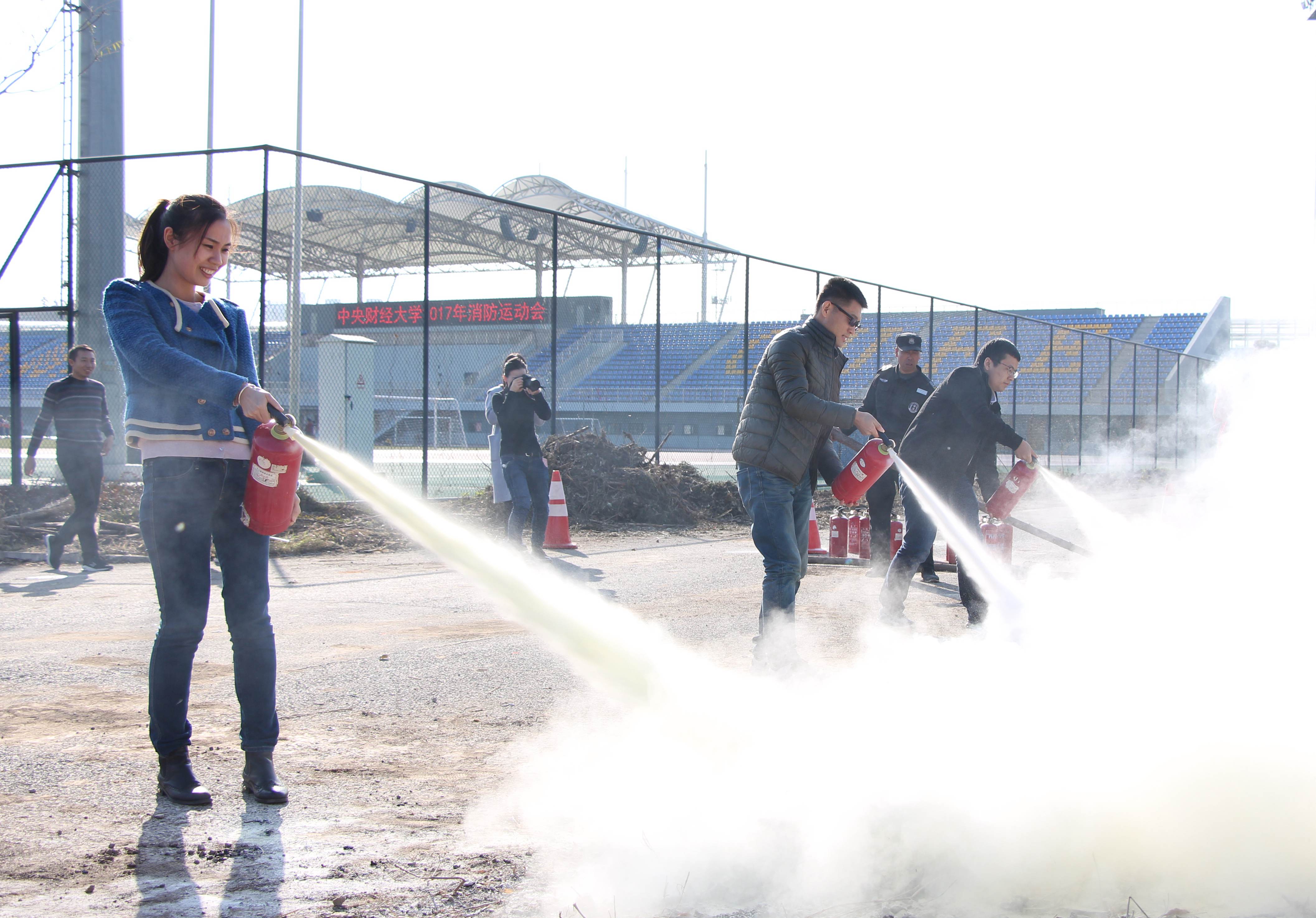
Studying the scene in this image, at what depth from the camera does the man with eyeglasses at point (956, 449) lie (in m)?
5.96

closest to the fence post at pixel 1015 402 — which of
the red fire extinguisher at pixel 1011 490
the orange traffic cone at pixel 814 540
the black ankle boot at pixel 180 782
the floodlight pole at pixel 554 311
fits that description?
the floodlight pole at pixel 554 311

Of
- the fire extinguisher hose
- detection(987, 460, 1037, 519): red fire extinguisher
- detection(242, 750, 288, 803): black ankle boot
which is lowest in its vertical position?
detection(242, 750, 288, 803): black ankle boot

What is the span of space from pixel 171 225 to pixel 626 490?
9897 mm

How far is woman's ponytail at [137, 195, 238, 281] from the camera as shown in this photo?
10.2ft

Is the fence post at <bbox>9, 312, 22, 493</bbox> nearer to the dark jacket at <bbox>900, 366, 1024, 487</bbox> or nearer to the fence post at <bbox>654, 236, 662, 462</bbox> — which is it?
the fence post at <bbox>654, 236, 662, 462</bbox>

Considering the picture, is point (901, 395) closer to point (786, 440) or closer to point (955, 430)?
point (955, 430)

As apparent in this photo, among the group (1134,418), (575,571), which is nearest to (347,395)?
(575,571)

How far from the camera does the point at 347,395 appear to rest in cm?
1725

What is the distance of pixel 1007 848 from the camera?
2.49 meters

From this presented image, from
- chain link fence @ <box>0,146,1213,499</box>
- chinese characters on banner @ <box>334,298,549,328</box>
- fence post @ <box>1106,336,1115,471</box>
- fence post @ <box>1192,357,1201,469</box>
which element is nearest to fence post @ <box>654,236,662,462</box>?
chain link fence @ <box>0,146,1213,499</box>

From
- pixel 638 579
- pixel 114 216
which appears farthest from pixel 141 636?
pixel 114 216

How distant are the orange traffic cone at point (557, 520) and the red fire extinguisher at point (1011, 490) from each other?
508 cm

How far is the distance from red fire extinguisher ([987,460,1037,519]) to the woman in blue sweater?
14.2 ft

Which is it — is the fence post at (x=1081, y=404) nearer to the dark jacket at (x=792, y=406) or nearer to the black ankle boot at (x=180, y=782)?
the dark jacket at (x=792, y=406)
